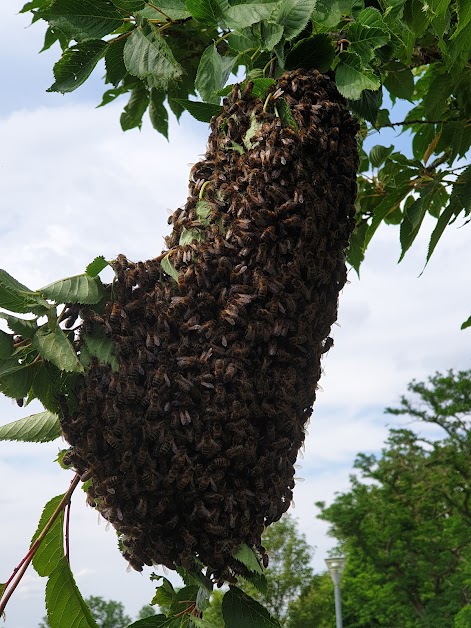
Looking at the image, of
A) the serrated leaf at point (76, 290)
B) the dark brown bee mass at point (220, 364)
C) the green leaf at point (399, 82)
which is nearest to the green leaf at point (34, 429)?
the dark brown bee mass at point (220, 364)

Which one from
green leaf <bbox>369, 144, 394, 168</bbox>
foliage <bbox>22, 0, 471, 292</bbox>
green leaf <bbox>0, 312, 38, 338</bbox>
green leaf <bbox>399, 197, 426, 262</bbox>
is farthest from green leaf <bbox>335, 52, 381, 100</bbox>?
green leaf <bbox>369, 144, 394, 168</bbox>

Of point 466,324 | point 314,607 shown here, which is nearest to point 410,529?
point 314,607

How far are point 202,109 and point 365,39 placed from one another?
1.86 ft

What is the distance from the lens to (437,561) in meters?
32.1

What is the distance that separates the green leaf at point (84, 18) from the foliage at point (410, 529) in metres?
30.7

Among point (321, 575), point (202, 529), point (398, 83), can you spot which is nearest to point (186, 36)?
point (398, 83)

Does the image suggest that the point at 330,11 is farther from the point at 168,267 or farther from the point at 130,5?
the point at 168,267

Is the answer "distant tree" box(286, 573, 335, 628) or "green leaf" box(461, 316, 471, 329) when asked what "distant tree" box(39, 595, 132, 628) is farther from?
"green leaf" box(461, 316, 471, 329)

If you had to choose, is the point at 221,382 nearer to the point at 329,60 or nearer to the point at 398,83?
the point at 329,60

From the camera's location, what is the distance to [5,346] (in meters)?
2.25

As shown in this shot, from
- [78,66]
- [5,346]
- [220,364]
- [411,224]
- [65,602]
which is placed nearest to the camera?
[220,364]

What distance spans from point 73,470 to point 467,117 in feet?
9.52

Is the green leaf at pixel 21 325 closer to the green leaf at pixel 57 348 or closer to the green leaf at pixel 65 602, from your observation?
the green leaf at pixel 57 348

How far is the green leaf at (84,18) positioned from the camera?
2592 millimetres
